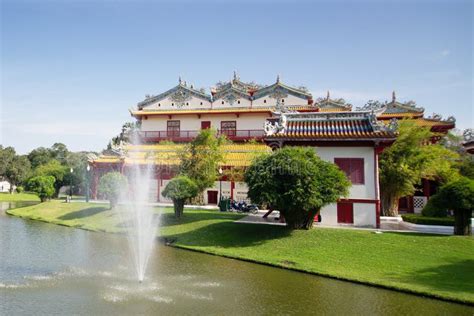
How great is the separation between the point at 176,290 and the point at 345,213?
457 inches

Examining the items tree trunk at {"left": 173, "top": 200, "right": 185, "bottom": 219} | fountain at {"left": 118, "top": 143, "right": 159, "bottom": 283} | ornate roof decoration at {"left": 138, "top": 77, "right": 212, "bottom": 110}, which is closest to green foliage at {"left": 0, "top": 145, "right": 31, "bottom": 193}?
ornate roof decoration at {"left": 138, "top": 77, "right": 212, "bottom": 110}

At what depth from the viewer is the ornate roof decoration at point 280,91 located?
37.0 m

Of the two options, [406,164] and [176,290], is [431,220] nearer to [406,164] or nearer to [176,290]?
[406,164]

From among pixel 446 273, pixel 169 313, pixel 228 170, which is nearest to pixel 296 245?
pixel 446 273

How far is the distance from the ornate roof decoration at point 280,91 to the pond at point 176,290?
2564cm

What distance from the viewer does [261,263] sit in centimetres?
1357

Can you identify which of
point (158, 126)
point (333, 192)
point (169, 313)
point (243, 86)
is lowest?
point (169, 313)

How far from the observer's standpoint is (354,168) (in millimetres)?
19297

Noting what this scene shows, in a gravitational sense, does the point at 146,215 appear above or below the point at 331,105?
below

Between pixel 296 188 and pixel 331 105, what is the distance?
2371cm

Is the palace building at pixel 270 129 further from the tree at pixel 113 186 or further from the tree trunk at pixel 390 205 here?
the tree at pixel 113 186

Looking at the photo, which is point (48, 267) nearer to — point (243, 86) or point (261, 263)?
point (261, 263)

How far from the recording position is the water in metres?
14.7

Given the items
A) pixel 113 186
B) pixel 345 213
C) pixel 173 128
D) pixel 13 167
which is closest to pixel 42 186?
pixel 113 186
